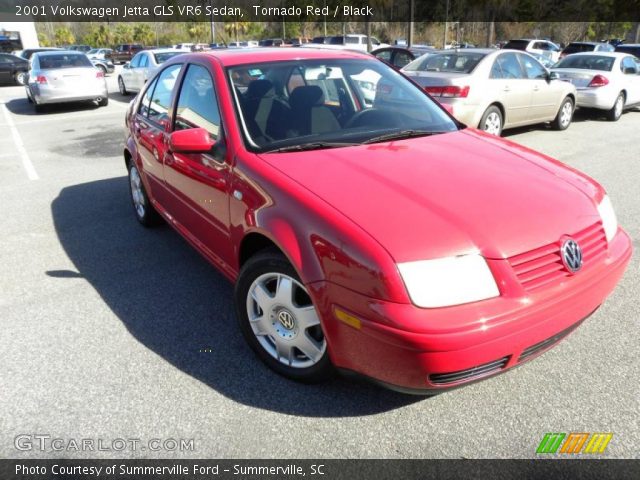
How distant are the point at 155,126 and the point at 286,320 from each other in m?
2.29

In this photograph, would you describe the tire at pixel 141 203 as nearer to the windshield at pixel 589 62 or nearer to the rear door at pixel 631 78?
the windshield at pixel 589 62

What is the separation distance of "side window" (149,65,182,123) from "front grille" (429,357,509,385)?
9.22 ft

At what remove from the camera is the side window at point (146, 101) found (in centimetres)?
441

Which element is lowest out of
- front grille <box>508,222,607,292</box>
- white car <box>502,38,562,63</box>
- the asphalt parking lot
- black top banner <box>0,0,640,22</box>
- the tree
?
the asphalt parking lot

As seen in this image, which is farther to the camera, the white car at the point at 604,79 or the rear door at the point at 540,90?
the white car at the point at 604,79

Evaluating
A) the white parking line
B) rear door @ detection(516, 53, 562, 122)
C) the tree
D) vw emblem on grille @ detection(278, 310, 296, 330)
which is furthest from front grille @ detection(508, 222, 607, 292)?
the tree

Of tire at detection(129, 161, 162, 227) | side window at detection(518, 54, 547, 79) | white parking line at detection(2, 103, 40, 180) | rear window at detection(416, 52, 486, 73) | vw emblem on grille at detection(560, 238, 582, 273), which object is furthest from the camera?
side window at detection(518, 54, 547, 79)

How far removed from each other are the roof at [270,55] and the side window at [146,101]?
86cm

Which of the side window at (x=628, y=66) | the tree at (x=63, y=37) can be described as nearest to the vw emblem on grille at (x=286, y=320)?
the side window at (x=628, y=66)

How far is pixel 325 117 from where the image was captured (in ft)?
10.4

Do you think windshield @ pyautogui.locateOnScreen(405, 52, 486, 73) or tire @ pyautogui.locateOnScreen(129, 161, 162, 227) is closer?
tire @ pyautogui.locateOnScreen(129, 161, 162, 227)

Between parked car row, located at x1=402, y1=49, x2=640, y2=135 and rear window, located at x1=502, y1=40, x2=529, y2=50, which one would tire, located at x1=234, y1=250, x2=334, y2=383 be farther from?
rear window, located at x1=502, y1=40, x2=529, y2=50

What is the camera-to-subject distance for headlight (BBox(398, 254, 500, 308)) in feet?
6.57

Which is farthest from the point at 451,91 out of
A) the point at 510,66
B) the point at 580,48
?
the point at 580,48
